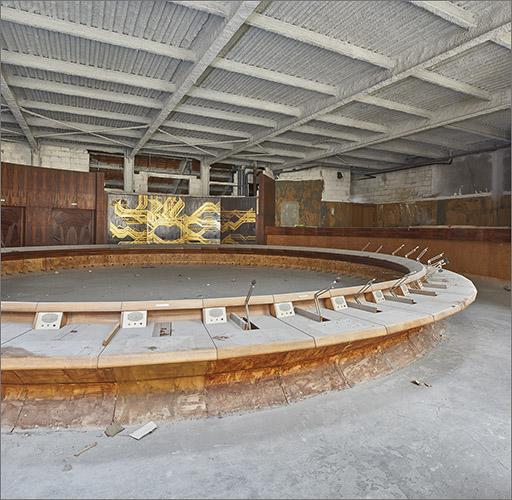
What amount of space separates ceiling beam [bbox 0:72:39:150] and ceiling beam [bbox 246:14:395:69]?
14.5 feet

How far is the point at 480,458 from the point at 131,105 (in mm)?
8469

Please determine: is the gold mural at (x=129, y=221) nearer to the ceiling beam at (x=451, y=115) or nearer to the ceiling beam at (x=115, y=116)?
A: the ceiling beam at (x=115, y=116)

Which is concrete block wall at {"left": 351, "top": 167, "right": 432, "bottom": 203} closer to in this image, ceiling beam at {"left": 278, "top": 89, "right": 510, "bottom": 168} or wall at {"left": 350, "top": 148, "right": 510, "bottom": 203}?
wall at {"left": 350, "top": 148, "right": 510, "bottom": 203}

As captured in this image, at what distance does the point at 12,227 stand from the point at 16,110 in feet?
8.22

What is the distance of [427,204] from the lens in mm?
12242

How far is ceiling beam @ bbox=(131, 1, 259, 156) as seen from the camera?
4160mm

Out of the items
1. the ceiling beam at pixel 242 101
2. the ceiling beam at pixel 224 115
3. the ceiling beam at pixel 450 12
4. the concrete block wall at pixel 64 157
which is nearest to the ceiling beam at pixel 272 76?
the ceiling beam at pixel 242 101

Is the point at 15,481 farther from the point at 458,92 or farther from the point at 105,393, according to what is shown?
the point at 458,92

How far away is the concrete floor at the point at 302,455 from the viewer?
1.24m

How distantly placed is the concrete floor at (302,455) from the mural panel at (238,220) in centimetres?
907

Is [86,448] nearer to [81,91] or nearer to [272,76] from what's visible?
[272,76]

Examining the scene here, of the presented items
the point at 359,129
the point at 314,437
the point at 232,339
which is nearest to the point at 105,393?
the point at 232,339

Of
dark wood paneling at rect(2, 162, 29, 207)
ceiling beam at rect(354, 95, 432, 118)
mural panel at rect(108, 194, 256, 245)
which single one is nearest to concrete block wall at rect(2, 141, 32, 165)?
dark wood paneling at rect(2, 162, 29, 207)

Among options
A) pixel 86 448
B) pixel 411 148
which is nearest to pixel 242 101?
pixel 411 148
